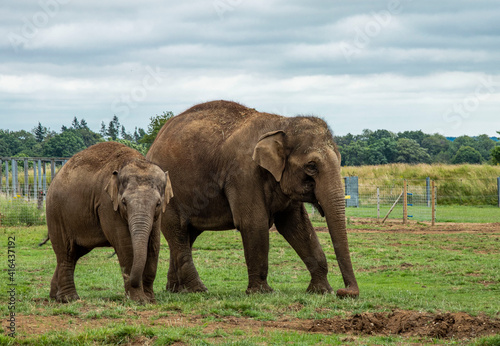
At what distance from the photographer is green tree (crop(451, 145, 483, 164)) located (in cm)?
8219

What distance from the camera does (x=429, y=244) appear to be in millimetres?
22641

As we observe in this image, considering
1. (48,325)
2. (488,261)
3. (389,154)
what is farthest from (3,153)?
(48,325)

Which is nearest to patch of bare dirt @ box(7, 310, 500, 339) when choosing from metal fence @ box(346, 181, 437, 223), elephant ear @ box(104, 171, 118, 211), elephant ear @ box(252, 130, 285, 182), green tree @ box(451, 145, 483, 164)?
elephant ear @ box(104, 171, 118, 211)

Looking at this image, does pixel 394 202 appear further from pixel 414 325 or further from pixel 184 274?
pixel 414 325

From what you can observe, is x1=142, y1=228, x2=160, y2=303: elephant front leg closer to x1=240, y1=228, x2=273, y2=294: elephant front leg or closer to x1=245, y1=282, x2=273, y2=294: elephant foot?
x1=240, y1=228, x2=273, y2=294: elephant front leg

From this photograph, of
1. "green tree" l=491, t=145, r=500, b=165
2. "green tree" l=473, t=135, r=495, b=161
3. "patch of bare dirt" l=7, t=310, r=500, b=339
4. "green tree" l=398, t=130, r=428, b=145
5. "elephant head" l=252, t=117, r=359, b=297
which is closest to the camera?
"patch of bare dirt" l=7, t=310, r=500, b=339

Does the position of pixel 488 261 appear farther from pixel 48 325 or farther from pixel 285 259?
pixel 48 325

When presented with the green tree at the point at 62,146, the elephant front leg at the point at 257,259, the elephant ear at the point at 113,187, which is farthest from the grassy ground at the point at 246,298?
the green tree at the point at 62,146

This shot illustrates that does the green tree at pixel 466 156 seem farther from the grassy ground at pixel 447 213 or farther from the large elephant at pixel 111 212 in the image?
the large elephant at pixel 111 212

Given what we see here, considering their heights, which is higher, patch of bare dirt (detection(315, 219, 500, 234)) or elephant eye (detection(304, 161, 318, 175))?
elephant eye (detection(304, 161, 318, 175))

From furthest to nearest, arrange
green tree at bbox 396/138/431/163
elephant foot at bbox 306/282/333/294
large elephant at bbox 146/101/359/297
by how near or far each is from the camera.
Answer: green tree at bbox 396/138/431/163, elephant foot at bbox 306/282/333/294, large elephant at bbox 146/101/359/297

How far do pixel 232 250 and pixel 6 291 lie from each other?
30.2 ft

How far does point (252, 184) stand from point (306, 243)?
1470 mm

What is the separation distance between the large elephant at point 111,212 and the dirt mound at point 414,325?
9.41 ft
